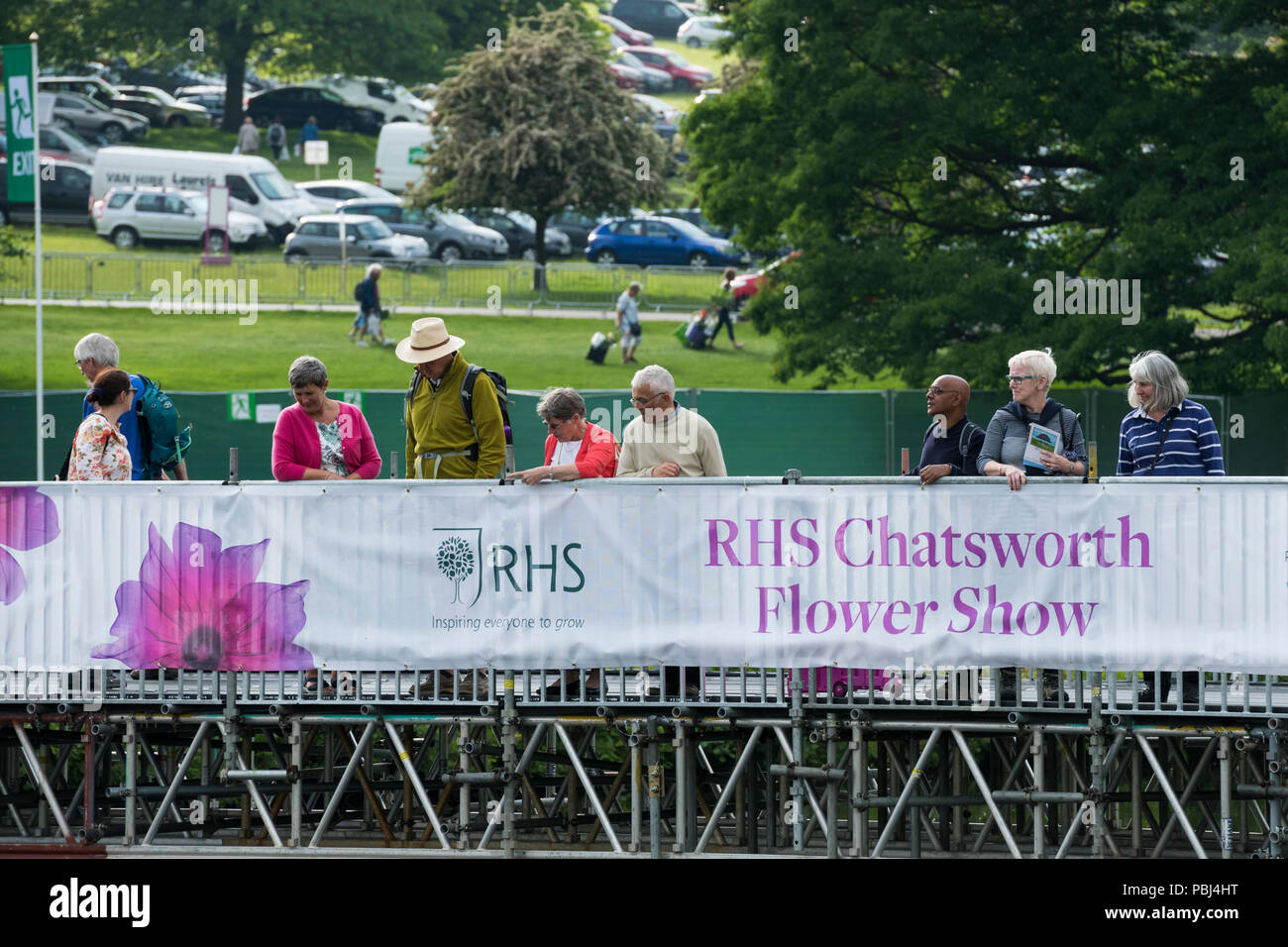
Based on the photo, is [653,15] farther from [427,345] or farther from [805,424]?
[427,345]

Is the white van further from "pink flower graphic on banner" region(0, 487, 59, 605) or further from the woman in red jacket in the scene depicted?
"pink flower graphic on banner" region(0, 487, 59, 605)

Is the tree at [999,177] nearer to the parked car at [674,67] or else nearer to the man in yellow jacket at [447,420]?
the man in yellow jacket at [447,420]

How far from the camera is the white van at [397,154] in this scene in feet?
183

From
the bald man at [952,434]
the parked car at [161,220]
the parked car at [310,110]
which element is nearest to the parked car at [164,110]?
the parked car at [310,110]

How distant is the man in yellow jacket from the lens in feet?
33.7

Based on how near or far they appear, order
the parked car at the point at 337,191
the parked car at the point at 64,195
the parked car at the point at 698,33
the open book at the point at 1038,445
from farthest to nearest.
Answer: the parked car at the point at 698,33 → the parked car at the point at 337,191 → the parked car at the point at 64,195 → the open book at the point at 1038,445

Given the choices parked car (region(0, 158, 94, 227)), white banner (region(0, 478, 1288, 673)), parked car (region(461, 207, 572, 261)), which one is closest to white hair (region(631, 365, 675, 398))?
white banner (region(0, 478, 1288, 673))

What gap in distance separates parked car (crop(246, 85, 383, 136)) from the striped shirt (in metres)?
56.0

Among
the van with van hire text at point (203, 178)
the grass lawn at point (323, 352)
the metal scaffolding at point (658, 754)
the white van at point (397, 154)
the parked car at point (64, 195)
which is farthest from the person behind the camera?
the white van at point (397, 154)

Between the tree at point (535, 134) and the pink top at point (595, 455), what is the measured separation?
112 ft

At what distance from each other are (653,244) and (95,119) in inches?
819

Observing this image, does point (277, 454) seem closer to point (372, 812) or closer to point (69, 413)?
point (372, 812)

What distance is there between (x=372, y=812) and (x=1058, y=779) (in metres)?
4.22

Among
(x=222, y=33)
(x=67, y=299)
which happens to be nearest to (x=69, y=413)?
(x=67, y=299)
